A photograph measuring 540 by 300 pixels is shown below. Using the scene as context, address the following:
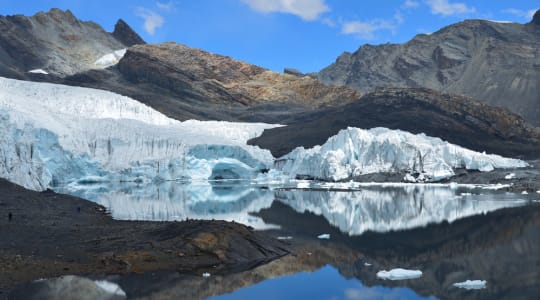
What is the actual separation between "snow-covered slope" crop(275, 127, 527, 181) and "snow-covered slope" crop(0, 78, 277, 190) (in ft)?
39.4

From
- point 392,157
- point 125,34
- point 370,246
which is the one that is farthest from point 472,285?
point 125,34

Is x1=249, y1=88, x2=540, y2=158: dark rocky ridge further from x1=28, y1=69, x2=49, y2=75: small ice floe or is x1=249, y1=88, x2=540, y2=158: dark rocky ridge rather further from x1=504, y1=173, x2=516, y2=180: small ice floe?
x1=28, y1=69, x2=49, y2=75: small ice floe

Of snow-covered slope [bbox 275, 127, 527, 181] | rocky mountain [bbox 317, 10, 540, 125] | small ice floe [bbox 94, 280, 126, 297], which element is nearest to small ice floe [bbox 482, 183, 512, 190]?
snow-covered slope [bbox 275, 127, 527, 181]

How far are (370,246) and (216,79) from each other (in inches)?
4866

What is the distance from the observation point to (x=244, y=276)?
14.5 m

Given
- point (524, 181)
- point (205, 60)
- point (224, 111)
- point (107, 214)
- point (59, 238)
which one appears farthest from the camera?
point (205, 60)

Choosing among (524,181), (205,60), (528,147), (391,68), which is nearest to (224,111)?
(205,60)

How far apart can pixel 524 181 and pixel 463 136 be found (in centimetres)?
3113

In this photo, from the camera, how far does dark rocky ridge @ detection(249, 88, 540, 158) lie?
253 feet

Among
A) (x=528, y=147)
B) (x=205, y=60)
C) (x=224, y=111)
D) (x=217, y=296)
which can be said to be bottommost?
(x=217, y=296)

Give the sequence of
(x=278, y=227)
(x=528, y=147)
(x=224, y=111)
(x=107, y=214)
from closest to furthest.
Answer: (x=278, y=227) → (x=107, y=214) → (x=528, y=147) → (x=224, y=111)

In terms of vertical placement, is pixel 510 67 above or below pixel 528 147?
above

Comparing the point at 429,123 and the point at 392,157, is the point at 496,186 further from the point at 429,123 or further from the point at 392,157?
the point at 429,123

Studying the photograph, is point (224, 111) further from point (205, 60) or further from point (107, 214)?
point (107, 214)
